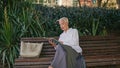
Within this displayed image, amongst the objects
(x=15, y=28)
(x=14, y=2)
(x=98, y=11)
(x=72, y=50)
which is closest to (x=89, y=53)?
(x=72, y=50)

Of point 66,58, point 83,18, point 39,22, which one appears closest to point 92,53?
point 66,58

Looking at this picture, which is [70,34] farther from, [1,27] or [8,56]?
[1,27]

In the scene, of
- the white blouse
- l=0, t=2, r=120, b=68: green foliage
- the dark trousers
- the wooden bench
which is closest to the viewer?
the dark trousers

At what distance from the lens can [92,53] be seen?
24.1ft

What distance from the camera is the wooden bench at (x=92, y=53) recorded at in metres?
6.40

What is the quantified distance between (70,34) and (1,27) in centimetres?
297

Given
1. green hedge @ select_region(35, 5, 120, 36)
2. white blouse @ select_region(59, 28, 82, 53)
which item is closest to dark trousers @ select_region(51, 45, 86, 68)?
white blouse @ select_region(59, 28, 82, 53)

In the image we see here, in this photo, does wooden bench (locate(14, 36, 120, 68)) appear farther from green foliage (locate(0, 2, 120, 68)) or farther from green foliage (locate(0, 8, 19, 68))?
green foliage (locate(0, 2, 120, 68))

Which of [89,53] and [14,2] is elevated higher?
[14,2]

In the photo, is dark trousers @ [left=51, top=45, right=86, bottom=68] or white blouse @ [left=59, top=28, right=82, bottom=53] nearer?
dark trousers @ [left=51, top=45, right=86, bottom=68]

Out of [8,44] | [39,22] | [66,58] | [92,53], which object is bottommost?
[92,53]

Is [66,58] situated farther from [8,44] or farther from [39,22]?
[39,22]

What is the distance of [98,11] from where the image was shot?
11.4 metres

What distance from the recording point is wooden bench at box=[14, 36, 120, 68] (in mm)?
6400
